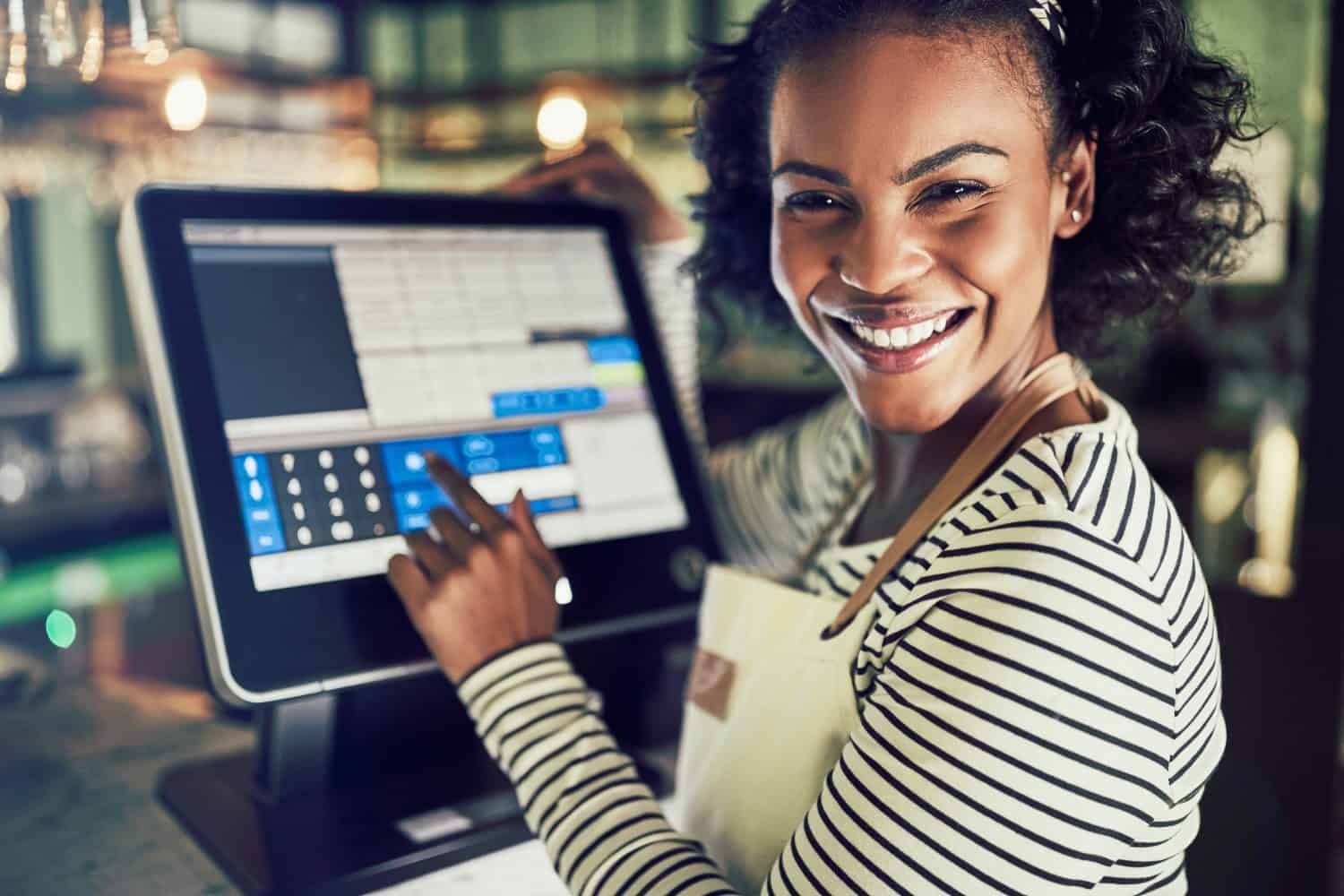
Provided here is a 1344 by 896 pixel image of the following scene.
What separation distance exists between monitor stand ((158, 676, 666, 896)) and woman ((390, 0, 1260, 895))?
0.40 ft

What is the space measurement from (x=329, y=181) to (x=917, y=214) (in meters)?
4.77

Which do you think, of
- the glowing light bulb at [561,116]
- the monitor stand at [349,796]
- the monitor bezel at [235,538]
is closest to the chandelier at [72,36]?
the monitor bezel at [235,538]

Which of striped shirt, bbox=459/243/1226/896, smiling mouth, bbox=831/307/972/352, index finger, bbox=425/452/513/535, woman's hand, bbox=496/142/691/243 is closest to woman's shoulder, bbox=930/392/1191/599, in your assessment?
striped shirt, bbox=459/243/1226/896

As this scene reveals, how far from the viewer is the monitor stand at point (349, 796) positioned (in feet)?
2.57

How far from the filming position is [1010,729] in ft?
1.93

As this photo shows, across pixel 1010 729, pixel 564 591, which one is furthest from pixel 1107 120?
pixel 564 591

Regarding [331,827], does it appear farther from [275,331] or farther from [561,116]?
[561,116]

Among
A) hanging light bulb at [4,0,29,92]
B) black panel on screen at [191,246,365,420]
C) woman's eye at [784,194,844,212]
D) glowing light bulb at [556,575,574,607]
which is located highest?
hanging light bulb at [4,0,29,92]

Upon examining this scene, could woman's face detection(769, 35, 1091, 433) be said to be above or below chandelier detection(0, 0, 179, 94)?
below

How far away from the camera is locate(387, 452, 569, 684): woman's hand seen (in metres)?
0.79

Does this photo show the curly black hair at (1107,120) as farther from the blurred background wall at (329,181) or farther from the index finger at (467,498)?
the index finger at (467,498)

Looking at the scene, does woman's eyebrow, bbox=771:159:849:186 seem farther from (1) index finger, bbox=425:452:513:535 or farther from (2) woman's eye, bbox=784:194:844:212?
(1) index finger, bbox=425:452:513:535

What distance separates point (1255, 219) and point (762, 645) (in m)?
0.60

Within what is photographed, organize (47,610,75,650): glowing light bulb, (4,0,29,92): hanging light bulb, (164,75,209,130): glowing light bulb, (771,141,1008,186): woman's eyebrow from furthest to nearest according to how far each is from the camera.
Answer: (164,75,209,130): glowing light bulb, (47,610,75,650): glowing light bulb, (4,0,29,92): hanging light bulb, (771,141,1008,186): woman's eyebrow
